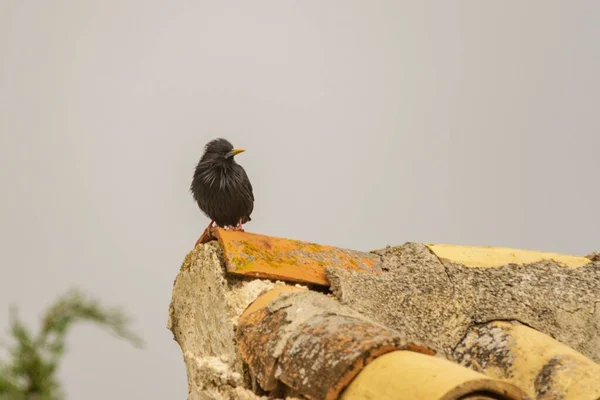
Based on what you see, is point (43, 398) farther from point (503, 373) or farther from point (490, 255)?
point (490, 255)

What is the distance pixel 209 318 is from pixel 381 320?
2.89 ft

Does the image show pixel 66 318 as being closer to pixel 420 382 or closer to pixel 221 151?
pixel 420 382

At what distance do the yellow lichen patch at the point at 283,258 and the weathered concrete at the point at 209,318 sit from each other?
0.07 meters

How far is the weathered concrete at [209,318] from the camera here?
10.2 feet

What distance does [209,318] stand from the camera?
3.41 metres

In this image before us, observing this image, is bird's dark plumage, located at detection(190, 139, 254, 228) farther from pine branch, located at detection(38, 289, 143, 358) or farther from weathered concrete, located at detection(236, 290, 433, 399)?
pine branch, located at detection(38, 289, 143, 358)

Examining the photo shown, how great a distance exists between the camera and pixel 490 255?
3.96 meters

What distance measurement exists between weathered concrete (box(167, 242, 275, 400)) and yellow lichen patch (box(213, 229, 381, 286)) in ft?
0.24

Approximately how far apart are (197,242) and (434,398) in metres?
2.05

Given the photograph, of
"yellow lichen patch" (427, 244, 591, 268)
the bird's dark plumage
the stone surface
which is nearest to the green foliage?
"yellow lichen patch" (427, 244, 591, 268)

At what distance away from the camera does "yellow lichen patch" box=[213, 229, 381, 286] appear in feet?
10.7

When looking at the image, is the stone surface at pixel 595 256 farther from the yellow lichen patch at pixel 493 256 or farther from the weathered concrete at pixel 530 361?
the weathered concrete at pixel 530 361

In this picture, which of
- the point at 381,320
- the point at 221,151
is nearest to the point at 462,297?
the point at 381,320

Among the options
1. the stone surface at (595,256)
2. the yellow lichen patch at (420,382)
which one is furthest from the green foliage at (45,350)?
the stone surface at (595,256)
